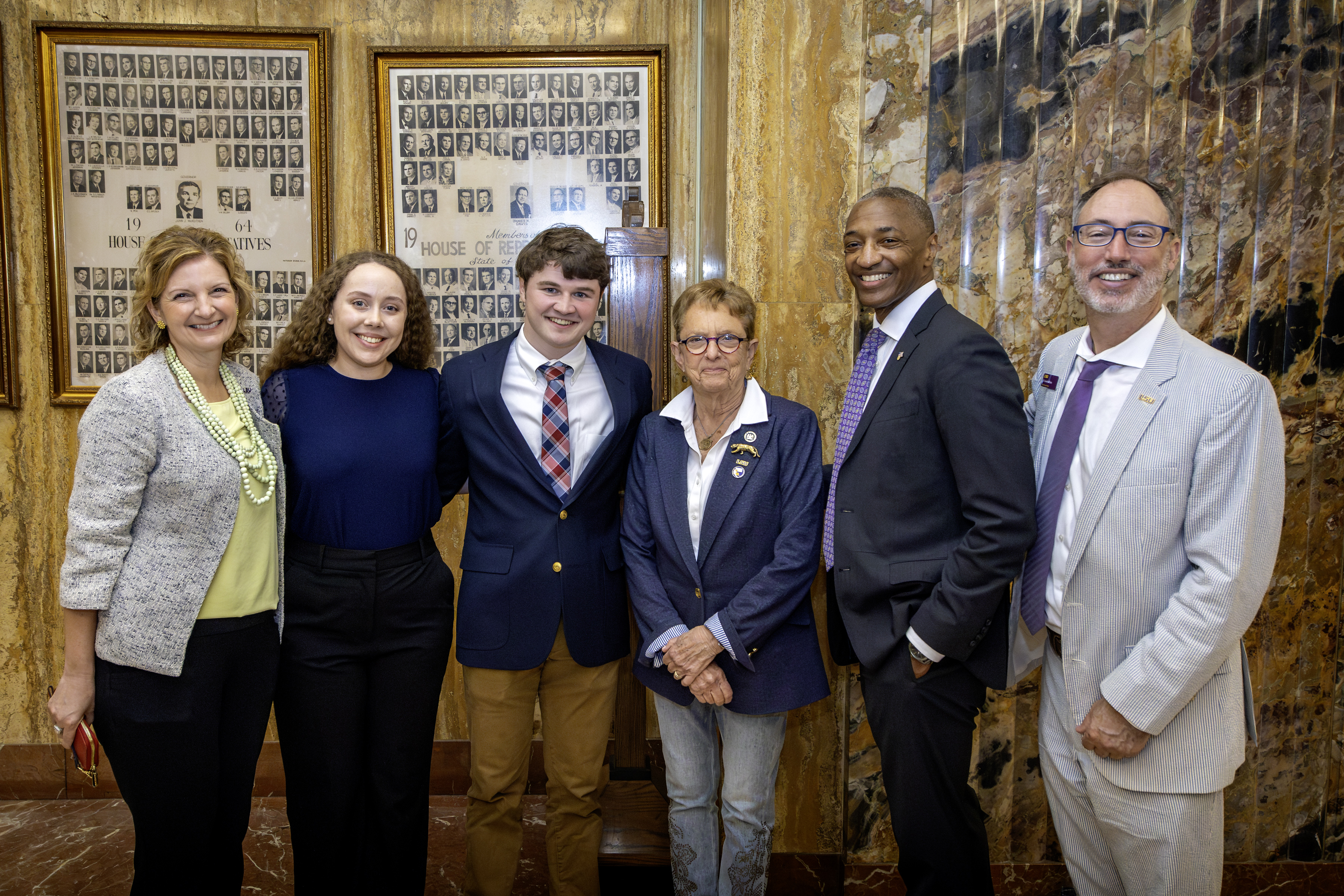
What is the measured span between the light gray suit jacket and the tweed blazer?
1863 millimetres

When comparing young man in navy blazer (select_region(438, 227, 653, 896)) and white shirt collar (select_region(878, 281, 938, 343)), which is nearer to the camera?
white shirt collar (select_region(878, 281, 938, 343))

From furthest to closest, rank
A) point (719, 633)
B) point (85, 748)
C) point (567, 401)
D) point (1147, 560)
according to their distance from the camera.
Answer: point (567, 401) < point (719, 633) < point (85, 748) < point (1147, 560)

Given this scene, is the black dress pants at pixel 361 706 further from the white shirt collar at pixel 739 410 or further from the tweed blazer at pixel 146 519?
the white shirt collar at pixel 739 410

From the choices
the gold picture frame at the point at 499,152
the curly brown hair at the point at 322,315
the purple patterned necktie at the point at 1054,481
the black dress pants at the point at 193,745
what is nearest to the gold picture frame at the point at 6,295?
the gold picture frame at the point at 499,152

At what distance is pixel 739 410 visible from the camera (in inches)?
76.9

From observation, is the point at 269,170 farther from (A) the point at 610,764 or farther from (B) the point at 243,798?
(A) the point at 610,764

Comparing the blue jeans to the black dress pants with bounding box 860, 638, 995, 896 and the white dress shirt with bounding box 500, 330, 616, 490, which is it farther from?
the white dress shirt with bounding box 500, 330, 616, 490

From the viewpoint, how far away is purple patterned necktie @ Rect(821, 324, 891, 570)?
183cm

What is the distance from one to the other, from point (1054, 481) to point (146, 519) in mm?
1992

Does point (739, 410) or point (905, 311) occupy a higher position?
point (905, 311)

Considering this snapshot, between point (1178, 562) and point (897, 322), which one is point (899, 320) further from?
point (1178, 562)

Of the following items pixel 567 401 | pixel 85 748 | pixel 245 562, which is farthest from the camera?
pixel 567 401

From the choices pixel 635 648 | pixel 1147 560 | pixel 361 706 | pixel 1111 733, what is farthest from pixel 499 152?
pixel 1111 733

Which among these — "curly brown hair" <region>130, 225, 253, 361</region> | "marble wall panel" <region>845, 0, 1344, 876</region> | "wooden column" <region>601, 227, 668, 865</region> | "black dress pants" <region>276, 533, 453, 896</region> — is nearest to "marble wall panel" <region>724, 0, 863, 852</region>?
"marble wall panel" <region>845, 0, 1344, 876</region>
